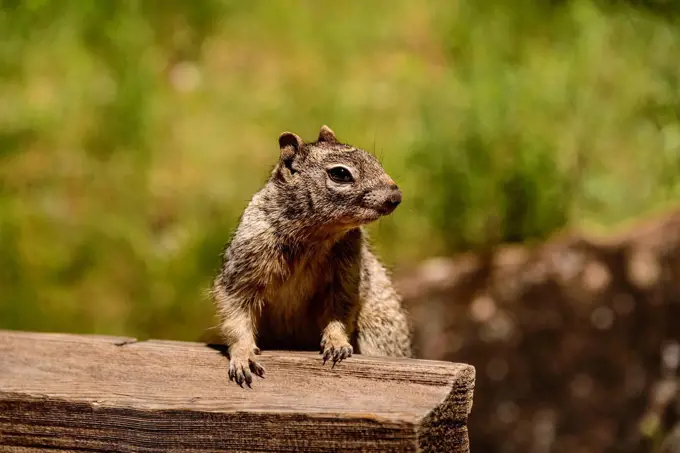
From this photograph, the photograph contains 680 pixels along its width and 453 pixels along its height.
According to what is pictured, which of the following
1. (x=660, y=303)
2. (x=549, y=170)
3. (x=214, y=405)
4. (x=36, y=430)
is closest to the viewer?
(x=214, y=405)

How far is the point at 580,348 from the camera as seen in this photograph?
371cm

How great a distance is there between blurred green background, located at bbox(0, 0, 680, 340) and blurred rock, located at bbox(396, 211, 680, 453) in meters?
0.29

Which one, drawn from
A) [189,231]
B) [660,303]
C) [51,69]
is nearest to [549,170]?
[660,303]

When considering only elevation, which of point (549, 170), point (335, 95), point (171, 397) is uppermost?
point (335, 95)

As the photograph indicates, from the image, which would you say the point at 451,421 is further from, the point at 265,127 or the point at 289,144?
the point at 265,127

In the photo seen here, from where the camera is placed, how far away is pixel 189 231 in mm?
3820

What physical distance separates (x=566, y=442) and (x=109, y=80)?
2.91 m

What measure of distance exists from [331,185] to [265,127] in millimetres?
2085

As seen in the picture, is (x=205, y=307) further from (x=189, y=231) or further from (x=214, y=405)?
(x=214, y=405)

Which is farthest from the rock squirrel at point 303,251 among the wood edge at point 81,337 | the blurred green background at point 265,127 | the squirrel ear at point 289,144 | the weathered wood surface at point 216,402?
the blurred green background at point 265,127

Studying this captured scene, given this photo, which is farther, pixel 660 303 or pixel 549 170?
pixel 549 170

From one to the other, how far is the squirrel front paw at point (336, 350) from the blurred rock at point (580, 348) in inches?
70.8

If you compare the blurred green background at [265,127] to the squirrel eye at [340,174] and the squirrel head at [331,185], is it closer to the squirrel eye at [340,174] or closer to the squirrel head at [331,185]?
the squirrel head at [331,185]

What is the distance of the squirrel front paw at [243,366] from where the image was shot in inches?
74.0
